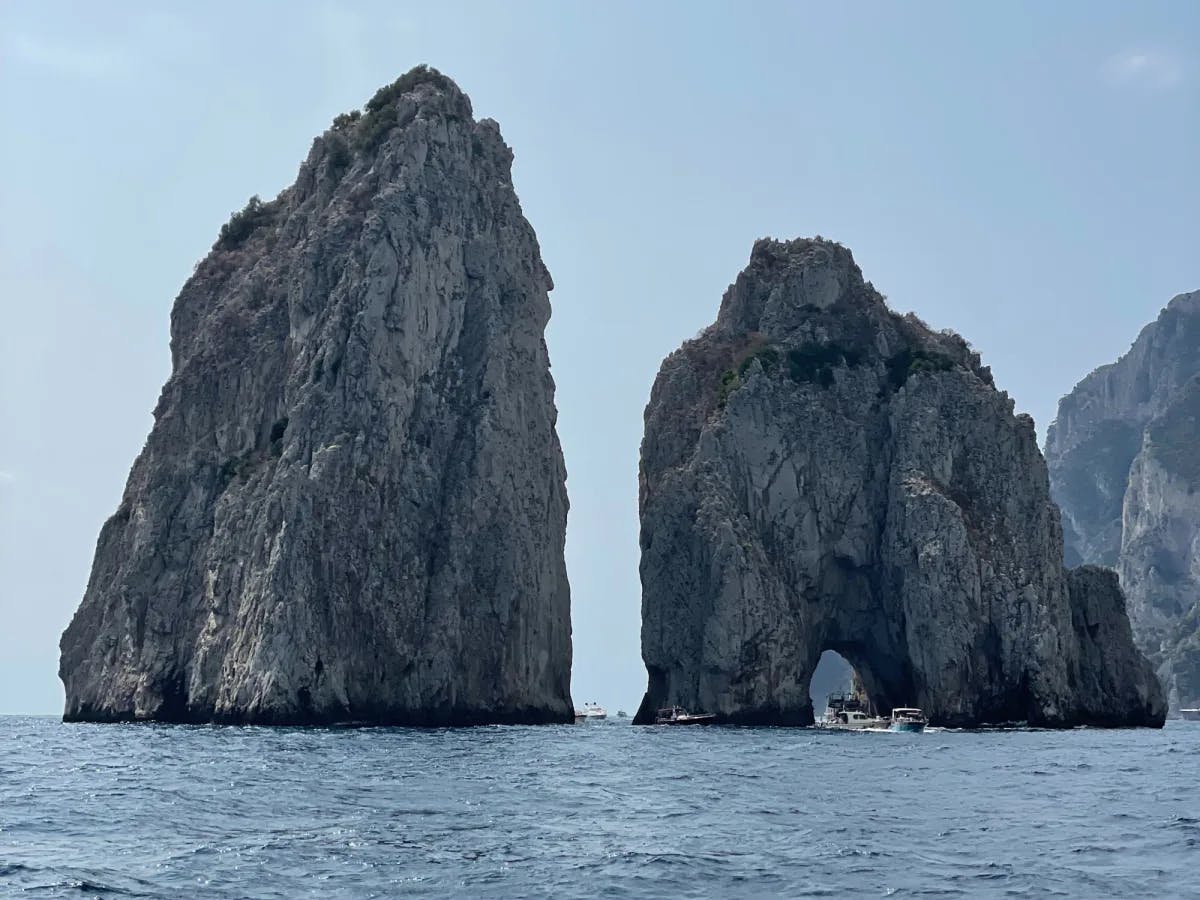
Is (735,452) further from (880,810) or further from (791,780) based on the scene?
(880,810)

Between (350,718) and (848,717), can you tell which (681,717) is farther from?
(350,718)

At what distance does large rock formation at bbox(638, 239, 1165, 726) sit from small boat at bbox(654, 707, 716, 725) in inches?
46.6

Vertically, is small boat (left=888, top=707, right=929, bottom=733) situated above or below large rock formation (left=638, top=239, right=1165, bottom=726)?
below

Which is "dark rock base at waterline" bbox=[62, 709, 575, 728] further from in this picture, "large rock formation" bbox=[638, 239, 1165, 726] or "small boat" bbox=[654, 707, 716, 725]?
"large rock formation" bbox=[638, 239, 1165, 726]

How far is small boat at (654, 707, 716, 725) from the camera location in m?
110

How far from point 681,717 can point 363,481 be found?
29256mm

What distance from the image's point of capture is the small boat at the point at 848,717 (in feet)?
376

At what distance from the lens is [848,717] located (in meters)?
120

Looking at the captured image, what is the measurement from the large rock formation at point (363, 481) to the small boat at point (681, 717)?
322 inches

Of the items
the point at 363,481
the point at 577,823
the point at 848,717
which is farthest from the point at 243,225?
the point at 577,823

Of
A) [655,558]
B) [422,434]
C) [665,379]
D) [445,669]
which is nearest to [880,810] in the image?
[445,669]

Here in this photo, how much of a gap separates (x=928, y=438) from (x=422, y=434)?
40.4 meters

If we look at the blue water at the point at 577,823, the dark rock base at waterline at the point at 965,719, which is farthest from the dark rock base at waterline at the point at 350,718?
the blue water at the point at 577,823

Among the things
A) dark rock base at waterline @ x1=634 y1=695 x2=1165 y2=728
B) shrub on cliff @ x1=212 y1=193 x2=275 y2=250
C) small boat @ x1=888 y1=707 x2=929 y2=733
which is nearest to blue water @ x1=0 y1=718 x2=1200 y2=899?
small boat @ x1=888 y1=707 x2=929 y2=733
